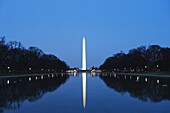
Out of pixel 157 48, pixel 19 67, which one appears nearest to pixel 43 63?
pixel 19 67

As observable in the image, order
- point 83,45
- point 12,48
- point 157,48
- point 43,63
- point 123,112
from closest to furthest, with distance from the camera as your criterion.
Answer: point 123,112 → point 12,48 → point 157,48 → point 43,63 → point 83,45

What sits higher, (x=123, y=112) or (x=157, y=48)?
(x=157, y=48)

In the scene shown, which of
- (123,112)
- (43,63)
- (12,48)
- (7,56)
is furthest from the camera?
(43,63)

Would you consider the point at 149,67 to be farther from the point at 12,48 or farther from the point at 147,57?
the point at 12,48

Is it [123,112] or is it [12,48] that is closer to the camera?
[123,112]

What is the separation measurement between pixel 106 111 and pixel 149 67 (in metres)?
83.3

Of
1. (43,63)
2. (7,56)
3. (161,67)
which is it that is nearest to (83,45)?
(43,63)

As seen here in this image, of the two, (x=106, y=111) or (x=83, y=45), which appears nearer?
(x=106, y=111)

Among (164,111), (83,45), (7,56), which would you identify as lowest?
(164,111)

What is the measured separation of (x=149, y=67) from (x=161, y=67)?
7.09 m

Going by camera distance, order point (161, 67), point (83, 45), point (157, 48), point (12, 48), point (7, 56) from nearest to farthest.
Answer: point (7, 56), point (12, 48), point (161, 67), point (157, 48), point (83, 45)

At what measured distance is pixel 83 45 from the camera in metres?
127

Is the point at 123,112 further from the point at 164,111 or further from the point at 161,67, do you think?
the point at 161,67

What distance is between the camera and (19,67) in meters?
77.4
